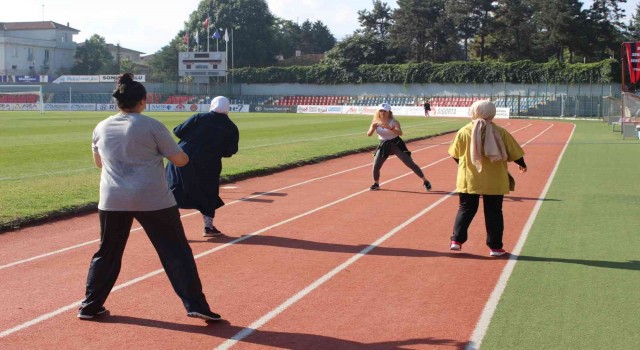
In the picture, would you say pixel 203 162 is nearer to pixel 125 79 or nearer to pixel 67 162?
pixel 125 79

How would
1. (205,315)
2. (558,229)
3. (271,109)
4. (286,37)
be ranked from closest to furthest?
(205,315) < (558,229) < (271,109) < (286,37)

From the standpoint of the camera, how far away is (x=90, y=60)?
380ft

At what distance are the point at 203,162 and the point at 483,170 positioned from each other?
133 inches

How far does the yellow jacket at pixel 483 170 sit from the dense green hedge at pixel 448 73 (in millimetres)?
61637

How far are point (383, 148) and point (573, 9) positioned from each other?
64110 mm

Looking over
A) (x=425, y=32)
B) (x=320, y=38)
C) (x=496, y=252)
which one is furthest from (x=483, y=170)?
(x=320, y=38)

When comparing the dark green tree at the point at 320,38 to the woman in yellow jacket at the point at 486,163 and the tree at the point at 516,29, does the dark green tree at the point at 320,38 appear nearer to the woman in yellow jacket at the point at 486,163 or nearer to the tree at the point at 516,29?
the tree at the point at 516,29

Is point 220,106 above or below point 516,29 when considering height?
below

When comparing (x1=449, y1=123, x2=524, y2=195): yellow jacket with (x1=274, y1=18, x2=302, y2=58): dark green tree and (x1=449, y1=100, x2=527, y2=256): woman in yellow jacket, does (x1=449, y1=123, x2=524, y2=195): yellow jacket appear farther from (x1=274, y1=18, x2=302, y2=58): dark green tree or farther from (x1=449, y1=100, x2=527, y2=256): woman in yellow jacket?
(x1=274, y1=18, x2=302, y2=58): dark green tree

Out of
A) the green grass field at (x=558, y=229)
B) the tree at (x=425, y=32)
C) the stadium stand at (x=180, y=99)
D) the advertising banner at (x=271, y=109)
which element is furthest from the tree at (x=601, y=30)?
the green grass field at (x=558, y=229)

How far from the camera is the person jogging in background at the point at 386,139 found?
14586 millimetres

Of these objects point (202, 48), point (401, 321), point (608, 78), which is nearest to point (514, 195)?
point (401, 321)

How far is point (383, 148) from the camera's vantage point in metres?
14.9

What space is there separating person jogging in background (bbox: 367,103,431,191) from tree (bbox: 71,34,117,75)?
347 feet
